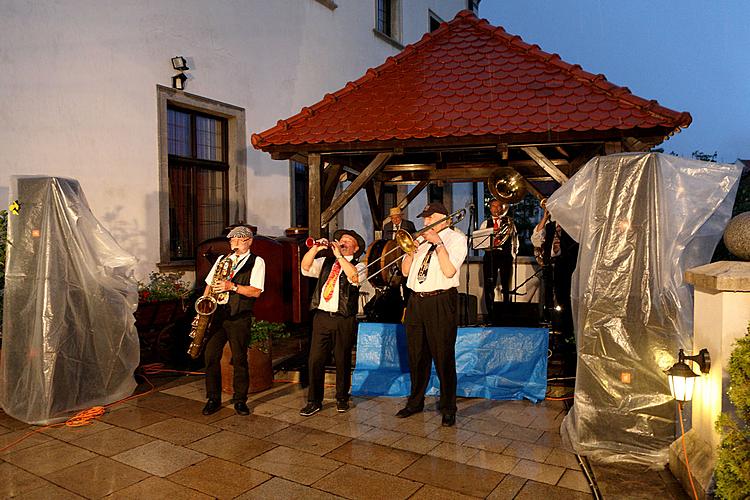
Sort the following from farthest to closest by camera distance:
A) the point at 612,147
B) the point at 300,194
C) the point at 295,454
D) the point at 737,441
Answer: the point at 300,194 < the point at 612,147 < the point at 295,454 < the point at 737,441

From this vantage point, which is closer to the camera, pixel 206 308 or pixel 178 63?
pixel 206 308

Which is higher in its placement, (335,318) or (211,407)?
(335,318)

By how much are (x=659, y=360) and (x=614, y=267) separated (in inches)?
29.1

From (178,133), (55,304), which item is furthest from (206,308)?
(178,133)

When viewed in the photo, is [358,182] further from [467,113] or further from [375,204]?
[375,204]

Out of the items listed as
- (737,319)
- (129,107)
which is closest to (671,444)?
(737,319)

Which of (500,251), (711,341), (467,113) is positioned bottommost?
A: (711,341)

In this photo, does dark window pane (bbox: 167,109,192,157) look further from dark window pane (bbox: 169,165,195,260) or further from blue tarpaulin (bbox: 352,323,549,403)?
blue tarpaulin (bbox: 352,323,549,403)

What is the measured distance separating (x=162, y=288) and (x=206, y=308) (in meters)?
2.87

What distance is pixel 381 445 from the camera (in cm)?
482

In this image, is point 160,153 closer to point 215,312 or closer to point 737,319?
point 215,312

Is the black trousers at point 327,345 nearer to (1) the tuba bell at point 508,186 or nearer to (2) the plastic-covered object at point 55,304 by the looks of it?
(2) the plastic-covered object at point 55,304

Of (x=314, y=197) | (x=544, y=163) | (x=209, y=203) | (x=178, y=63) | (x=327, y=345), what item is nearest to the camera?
(x=327, y=345)

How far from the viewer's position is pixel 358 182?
22.4 feet
